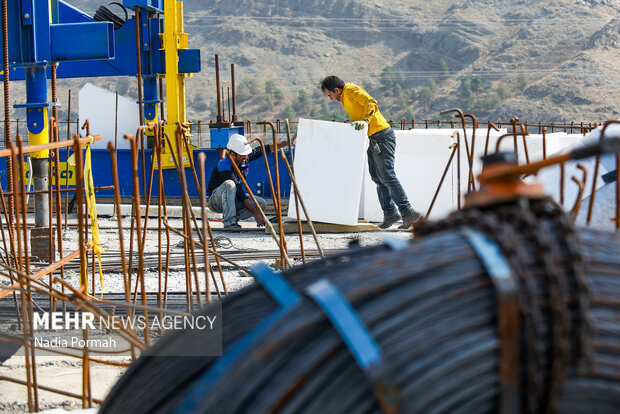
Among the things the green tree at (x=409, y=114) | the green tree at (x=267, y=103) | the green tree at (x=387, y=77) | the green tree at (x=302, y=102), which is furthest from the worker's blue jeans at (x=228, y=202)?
the green tree at (x=387, y=77)

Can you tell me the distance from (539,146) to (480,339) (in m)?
9.88

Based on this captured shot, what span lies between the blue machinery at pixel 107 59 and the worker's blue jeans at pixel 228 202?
682mm

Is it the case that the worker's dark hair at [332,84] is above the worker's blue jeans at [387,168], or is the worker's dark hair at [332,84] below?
above

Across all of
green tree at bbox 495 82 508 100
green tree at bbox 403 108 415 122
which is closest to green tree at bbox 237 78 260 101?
green tree at bbox 403 108 415 122

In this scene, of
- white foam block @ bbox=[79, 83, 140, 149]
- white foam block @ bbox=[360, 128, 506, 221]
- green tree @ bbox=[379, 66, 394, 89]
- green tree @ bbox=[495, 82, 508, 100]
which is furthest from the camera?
green tree @ bbox=[379, 66, 394, 89]

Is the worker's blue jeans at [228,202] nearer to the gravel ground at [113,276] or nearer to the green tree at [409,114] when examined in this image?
the gravel ground at [113,276]

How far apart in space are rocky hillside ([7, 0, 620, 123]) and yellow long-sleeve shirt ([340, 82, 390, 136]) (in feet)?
108

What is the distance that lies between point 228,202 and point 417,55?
49.8 metres

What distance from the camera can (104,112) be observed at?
1305 cm

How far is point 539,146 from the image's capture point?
Result: 10781 millimetres

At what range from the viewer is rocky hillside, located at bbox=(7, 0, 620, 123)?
44.9 meters

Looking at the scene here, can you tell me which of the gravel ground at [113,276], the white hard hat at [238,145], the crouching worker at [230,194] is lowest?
the gravel ground at [113,276]

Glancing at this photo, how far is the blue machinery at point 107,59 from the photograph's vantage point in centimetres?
788

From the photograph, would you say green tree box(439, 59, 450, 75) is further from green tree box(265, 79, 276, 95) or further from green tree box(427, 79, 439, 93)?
green tree box(265, 79, 276, 95)
